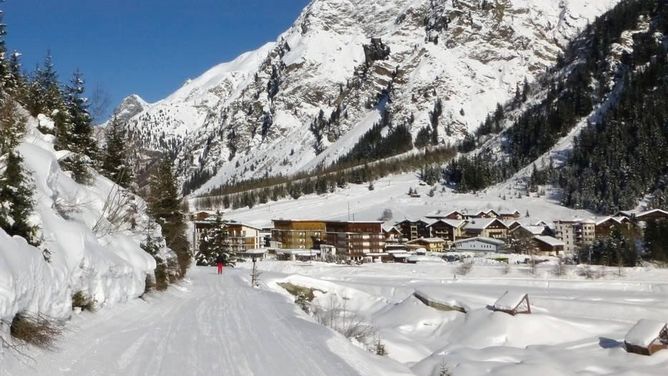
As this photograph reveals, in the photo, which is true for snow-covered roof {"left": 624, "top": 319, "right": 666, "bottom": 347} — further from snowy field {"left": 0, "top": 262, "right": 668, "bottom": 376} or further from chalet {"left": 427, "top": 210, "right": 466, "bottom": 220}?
chalet {"left": 427, "top": 210, "right": 466, "bottom": 220}

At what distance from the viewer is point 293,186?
196 m

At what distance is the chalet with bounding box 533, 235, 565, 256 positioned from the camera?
94.1 metres

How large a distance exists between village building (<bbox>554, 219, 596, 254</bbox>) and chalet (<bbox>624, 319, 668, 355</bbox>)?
254 feet

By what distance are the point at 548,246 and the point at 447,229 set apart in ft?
87.0

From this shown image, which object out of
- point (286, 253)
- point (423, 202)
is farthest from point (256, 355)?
point (423, 202)

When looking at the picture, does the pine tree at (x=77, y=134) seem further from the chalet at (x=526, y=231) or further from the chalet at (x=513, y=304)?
the chalet at (x=526, y=231)

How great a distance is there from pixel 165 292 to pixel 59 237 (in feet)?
38.1

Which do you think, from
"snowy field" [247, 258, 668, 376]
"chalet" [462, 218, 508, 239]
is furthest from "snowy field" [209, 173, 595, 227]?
"snowy field" [247, 258, 668, 376]

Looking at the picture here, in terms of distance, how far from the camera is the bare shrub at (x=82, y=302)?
40.3ft

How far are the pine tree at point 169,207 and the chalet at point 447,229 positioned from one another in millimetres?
84261

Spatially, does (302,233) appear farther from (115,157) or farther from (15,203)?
(15,203)

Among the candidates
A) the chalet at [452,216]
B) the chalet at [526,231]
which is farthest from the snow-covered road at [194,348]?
the chalet at [452,216]

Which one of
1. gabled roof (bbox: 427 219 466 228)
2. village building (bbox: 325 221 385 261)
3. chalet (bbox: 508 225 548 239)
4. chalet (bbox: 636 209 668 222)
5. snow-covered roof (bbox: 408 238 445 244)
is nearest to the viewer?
chalet (bbox: 636 209 668 222)

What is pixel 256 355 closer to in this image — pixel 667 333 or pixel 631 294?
pixel 667 333
